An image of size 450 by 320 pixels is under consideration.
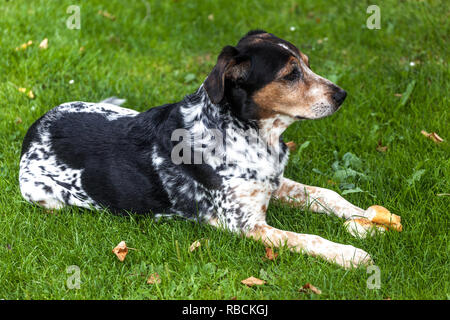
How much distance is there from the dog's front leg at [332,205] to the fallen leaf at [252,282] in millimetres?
899

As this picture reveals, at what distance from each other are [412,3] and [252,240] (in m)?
4.65

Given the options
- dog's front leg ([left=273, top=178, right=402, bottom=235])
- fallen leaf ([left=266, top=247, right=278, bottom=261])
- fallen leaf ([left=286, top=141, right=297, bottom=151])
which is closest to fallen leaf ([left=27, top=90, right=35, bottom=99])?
fallen leaf ([left=286, top=141, right=297, bottom=151])

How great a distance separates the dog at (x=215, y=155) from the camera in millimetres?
Result: 4012

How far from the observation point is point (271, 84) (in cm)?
401

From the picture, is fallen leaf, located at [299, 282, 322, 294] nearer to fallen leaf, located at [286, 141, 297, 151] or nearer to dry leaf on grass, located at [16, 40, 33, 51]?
fallen leaf, located at [286, 141, 297, 151]

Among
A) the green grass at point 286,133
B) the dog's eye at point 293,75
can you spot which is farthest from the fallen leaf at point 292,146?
the dog's eye at point 293,75

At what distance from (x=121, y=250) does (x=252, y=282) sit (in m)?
1.07

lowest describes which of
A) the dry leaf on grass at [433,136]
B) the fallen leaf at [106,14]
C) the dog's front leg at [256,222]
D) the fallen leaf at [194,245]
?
the fallen leaf at [194,245]

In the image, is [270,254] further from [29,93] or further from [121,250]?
[29,93]

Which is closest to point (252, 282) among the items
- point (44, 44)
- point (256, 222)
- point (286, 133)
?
point (256, 222)

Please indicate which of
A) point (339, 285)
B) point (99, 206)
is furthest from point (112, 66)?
point (339, 285)

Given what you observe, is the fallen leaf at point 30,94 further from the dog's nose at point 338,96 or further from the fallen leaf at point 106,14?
the dog's nose at point 338,96

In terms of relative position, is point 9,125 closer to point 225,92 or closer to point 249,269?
point 225,92

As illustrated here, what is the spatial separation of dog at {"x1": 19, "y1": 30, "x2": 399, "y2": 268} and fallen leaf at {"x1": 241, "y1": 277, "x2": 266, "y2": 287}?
1.26 feet
